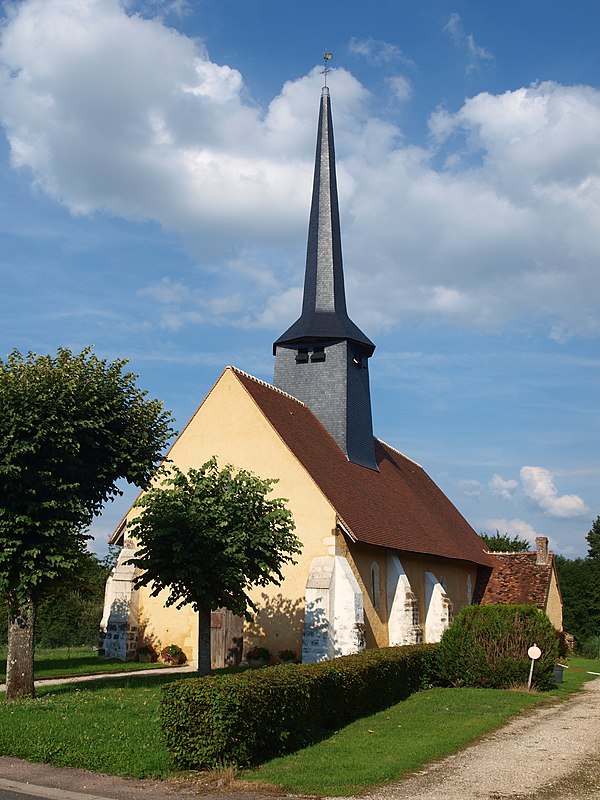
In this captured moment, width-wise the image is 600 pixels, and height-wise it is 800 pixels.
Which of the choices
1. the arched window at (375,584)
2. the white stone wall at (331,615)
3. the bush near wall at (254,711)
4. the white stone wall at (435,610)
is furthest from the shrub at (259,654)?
the bush near wall at (254,711)

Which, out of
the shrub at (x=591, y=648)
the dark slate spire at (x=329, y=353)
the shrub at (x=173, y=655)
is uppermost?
the dark slate spire at (x=329, y=353)

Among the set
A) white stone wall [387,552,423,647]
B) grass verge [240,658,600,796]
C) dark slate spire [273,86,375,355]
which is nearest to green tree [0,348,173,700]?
grass verge [240,658,600,796]

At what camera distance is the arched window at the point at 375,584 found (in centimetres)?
2309

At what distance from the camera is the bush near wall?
1007 centimetres

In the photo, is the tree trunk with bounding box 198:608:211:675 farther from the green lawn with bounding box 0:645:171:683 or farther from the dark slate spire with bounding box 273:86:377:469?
the dark slate spire with bounding box 273:86:377:469

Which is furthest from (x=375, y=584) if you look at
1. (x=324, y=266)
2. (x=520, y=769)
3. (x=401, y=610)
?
(x=520, y=769)

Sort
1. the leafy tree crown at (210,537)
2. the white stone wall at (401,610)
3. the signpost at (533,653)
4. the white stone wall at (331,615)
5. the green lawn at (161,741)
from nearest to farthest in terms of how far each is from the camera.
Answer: the green lawn at (161,741)
the leafy tree crown at (210,537)
the signpost at (533,653)
the white stone wall at (331,615)
the white stone wall at (401,610)

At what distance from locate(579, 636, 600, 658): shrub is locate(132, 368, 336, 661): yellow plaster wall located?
2509 cm

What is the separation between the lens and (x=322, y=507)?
21641 mm

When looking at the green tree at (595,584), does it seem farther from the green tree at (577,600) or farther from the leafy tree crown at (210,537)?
the leafy tree crown at (210,537)

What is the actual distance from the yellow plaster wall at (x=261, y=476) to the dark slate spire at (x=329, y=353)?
4336 millimetres

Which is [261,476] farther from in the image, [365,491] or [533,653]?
[533,653]

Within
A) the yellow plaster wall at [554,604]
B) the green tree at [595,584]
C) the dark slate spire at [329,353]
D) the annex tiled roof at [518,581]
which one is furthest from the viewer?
the green tree at [595,584]

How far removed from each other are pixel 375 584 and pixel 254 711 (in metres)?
13.3
